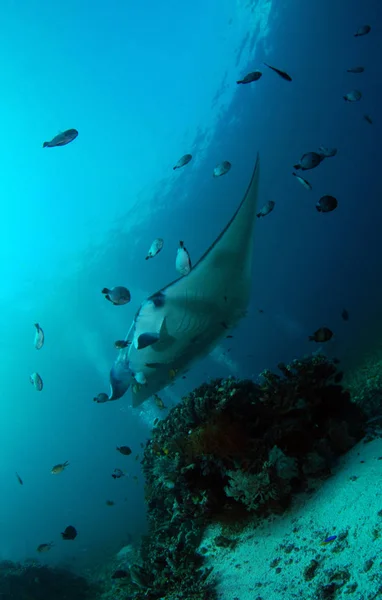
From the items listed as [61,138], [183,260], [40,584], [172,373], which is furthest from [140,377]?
[40,584]

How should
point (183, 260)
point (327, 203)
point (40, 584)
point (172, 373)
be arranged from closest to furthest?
point (172, 373), point (183, 260), point (327, 203), point (40, 584)

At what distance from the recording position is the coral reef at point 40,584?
7914 millimetres

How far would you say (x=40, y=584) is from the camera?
841 cm

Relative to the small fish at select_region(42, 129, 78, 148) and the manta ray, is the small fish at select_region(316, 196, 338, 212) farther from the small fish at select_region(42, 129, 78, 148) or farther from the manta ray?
the small fish at select_region(42, 129, 78, 148)

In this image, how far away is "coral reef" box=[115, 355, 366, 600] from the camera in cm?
312

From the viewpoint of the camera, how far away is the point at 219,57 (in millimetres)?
25422

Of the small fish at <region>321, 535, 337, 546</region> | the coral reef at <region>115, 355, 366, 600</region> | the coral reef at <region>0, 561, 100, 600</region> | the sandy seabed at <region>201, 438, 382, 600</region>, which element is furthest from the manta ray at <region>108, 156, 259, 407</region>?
the coral reef at <region>0, 561, 100, 600</region>

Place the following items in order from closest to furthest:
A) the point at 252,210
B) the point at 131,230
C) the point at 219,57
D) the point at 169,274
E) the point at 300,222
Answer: the point at 252,210 → the point at 219,57 → the point at 131,230 → the point at 169,274 → the point at 300,222

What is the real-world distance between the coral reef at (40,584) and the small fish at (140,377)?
8046 millimetres

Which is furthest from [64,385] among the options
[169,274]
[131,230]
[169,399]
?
[131,230]

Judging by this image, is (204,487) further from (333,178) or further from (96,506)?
(96,506)

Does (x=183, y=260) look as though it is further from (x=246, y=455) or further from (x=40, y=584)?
(x=40, y=584)

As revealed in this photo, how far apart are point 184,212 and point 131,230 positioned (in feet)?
17.8

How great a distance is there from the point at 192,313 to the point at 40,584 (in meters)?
9.56
